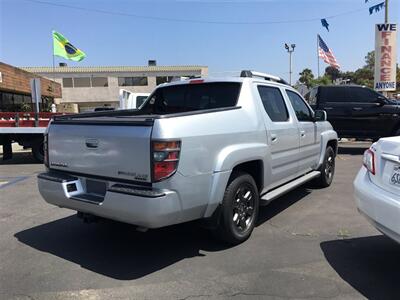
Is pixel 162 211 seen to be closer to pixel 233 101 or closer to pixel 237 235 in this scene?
pixel 237 235

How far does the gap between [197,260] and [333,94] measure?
10.6m

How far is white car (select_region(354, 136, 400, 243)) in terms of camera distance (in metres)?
3.61

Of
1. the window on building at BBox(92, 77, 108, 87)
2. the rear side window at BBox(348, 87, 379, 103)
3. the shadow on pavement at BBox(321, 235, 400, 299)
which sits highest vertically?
the window on building at BBox(92, 77, 108, 87)

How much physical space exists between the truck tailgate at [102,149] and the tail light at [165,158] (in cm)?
7

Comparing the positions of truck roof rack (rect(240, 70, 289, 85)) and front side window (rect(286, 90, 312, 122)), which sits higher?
truck roof rack (rect(240, 70, 289, 85))

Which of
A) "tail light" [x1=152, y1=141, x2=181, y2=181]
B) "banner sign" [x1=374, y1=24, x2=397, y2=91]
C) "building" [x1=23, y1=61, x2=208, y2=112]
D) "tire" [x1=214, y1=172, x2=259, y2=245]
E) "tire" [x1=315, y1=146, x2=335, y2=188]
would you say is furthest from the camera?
"building" [x1=23, y1=61, x2=208, y2=112]

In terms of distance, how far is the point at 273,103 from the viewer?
5.85 meters

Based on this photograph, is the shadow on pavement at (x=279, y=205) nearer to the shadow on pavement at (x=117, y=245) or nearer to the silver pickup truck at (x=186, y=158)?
the silver pickup truck at (x=186, y=158)

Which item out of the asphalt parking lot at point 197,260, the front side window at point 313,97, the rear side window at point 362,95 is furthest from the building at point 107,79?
the asphalt parking lot at point 197,260

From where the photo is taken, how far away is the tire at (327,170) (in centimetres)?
770

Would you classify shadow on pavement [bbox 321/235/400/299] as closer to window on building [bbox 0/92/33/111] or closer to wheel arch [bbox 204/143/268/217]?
wheel arch [bbox 204/143/268/217]

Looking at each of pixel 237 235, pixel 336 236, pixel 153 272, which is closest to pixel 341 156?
pixel 336 236

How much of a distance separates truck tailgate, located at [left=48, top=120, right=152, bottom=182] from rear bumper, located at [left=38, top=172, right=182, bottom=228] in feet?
0.46

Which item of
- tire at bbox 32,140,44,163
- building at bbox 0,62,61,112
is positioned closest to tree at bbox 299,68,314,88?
building at bbox 0,62,61,112
